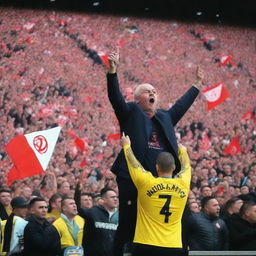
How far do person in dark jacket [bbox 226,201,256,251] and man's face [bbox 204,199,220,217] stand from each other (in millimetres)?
204

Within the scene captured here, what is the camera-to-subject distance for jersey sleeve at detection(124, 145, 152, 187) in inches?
160

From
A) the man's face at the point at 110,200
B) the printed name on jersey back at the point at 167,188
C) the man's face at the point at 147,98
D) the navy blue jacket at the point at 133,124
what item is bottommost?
the man's face at the point at 110,200

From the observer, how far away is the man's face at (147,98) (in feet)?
14.2

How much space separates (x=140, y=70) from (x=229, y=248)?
12.1 metres

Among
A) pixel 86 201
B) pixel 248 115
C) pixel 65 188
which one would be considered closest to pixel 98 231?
pixel 86 201

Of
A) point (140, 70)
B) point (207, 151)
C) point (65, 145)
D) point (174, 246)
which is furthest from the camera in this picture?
point (140, 70)

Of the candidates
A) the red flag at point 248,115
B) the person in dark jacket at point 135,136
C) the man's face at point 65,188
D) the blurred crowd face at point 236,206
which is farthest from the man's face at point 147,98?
the red flag at point 248,115

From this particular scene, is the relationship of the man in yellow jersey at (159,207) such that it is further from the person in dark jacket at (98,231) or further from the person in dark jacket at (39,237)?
the person in dark jacket at (98,231)

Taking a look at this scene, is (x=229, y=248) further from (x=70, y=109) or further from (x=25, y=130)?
(x=70, y=109)

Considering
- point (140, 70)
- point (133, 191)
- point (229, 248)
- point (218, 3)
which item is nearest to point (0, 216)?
point (229, 248)

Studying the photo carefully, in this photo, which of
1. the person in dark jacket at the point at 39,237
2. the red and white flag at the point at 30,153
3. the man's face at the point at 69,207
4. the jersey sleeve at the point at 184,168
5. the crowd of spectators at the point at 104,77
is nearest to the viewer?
the jersey sleeve at the point at 184,168

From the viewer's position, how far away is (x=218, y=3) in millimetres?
20297

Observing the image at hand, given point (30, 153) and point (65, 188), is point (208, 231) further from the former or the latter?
point (30, 153)

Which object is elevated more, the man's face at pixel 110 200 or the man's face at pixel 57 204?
Result: the man's face at pixel 110 200
